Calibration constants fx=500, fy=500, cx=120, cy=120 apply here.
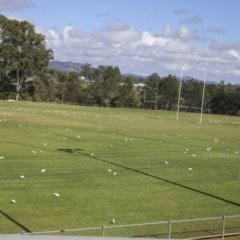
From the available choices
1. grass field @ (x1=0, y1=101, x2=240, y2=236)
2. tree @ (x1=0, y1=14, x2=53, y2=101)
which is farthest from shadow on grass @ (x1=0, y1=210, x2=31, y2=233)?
tree @ (x1=0, y1=14, x2=53, y2=101)

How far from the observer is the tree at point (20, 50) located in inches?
4198

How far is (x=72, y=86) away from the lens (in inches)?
4803

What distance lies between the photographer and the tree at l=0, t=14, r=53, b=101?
10662 cm

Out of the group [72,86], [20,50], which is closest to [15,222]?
[20,50]

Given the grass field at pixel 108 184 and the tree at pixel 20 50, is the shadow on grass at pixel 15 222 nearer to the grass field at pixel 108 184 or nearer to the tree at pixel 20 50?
the grass field at pixel 108 184

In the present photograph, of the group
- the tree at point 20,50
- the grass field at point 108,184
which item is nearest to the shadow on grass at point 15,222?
the grass field at point 108,184

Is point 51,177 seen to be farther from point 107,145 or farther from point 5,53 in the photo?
point 5,53

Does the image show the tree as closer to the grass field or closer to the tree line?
the tree line

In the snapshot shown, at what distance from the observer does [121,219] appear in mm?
13703

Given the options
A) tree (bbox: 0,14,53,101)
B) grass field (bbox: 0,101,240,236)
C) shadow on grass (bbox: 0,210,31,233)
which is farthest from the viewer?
tree (bbox: 0,14,53,101)

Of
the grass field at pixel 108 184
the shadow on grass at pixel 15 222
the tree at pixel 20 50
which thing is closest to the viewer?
the shadow on grass at pixel 15 222

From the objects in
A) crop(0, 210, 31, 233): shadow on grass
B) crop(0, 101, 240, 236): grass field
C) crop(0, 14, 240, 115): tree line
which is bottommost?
crop(0, 210, 31, 233): shadow on grass

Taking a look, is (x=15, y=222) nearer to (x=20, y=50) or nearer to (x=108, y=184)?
(x=108, y=184)

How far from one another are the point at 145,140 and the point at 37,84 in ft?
267
